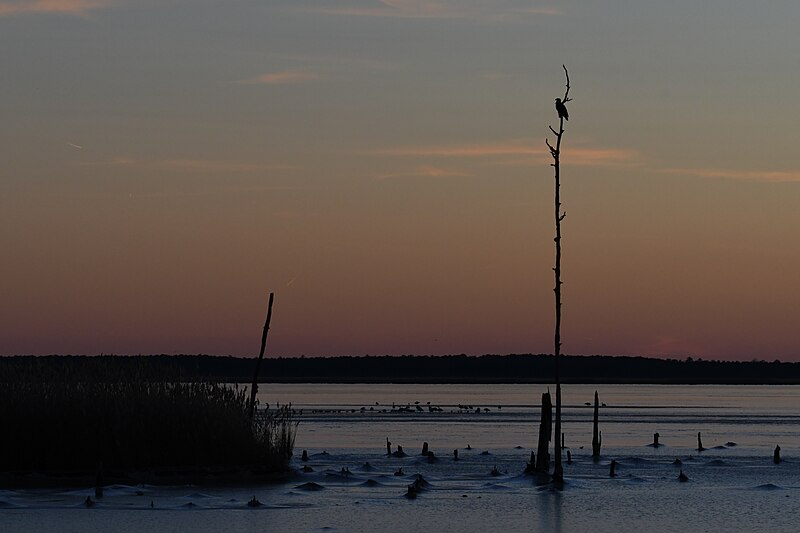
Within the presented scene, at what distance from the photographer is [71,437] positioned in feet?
116

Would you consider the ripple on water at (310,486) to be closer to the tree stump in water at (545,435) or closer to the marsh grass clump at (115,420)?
the marsh grass clump at (115,420)

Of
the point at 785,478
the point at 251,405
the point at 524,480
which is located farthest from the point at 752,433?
the point at 251,405

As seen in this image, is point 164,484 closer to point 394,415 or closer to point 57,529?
point 57,529

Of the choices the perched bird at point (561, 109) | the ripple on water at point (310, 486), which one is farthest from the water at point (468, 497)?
the perched bird at point (561, 109)

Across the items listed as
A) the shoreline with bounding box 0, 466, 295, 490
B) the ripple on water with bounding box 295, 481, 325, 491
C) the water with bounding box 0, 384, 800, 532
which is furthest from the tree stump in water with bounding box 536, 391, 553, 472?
the shoreline with bounding box 0, 466, 295, 490

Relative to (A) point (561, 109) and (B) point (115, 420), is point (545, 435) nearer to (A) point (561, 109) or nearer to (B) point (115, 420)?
(A) point (561, 109)

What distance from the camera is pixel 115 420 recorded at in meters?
35.6

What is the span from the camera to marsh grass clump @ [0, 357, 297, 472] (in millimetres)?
35188

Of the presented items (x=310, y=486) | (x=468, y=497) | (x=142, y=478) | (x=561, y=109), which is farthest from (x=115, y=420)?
(x=561, y=109)

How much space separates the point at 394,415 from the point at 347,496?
206ft

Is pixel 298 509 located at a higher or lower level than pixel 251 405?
lower

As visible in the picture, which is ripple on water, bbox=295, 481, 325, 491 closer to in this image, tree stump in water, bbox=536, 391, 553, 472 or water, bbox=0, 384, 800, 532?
water, bbox=0, 384, 800, 532

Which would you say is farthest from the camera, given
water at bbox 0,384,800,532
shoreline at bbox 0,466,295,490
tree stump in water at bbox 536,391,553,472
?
tree stump in water at bbox 536,391,553,472

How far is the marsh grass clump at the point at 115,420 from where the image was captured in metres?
35.2
